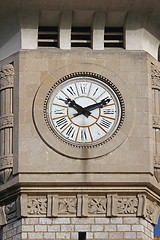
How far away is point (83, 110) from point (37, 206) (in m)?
3.12

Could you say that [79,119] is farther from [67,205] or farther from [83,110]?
[67,205]

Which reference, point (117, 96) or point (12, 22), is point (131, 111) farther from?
point (12, 22)

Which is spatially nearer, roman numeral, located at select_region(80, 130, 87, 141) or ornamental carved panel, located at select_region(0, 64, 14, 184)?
ornamental carved panel, located at select_region(0, 64, 14, 184)

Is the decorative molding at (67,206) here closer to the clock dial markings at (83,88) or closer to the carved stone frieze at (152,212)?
the carved stone frieze at (152,212)

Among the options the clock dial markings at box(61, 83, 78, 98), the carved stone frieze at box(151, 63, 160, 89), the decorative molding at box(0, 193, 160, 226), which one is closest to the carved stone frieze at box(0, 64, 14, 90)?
the clock dial markings at box(61, 83, 78, 98)

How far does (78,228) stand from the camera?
56656 millimetres

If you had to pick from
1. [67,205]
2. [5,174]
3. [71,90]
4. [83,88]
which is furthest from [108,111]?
[5,174]

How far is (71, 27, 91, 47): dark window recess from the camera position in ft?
193

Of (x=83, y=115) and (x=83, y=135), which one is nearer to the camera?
(x=83, y=135)

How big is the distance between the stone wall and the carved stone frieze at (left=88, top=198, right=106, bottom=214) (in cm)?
23

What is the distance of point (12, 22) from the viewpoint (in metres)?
58.8

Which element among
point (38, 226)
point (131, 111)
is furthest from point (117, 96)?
point (38, 226)

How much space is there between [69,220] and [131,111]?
3720 millimetres

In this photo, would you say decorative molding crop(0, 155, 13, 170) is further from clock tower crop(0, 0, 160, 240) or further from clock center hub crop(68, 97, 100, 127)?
clock center hub crop(68, 97, 100, 127)
